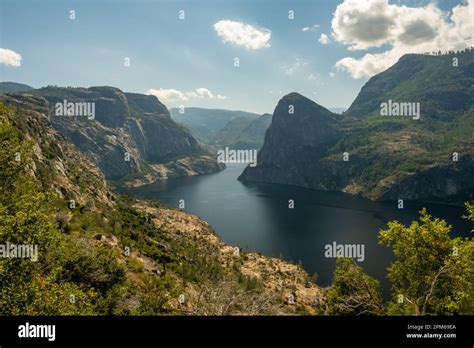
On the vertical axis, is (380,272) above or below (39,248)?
below

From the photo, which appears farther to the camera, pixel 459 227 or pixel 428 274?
pixel 459 227

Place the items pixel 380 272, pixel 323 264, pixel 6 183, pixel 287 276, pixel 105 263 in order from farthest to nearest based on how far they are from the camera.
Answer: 1. pixel 323 264
2. pixel 380 272
3. pixel 287 276
4. pixel 105 263
5. pixel 6 183

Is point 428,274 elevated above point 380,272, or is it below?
above

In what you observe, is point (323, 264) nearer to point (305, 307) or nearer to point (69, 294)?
point (305, 307)

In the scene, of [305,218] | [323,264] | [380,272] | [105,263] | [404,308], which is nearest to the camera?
[404,308]

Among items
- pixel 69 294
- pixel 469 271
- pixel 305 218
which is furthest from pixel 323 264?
pixel 69 294

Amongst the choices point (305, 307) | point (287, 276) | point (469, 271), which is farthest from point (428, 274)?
point (287, 276)

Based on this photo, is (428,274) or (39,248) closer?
(39,248)

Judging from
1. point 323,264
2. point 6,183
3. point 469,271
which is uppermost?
point 6,183

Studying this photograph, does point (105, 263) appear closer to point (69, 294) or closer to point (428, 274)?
point (69, 294)
